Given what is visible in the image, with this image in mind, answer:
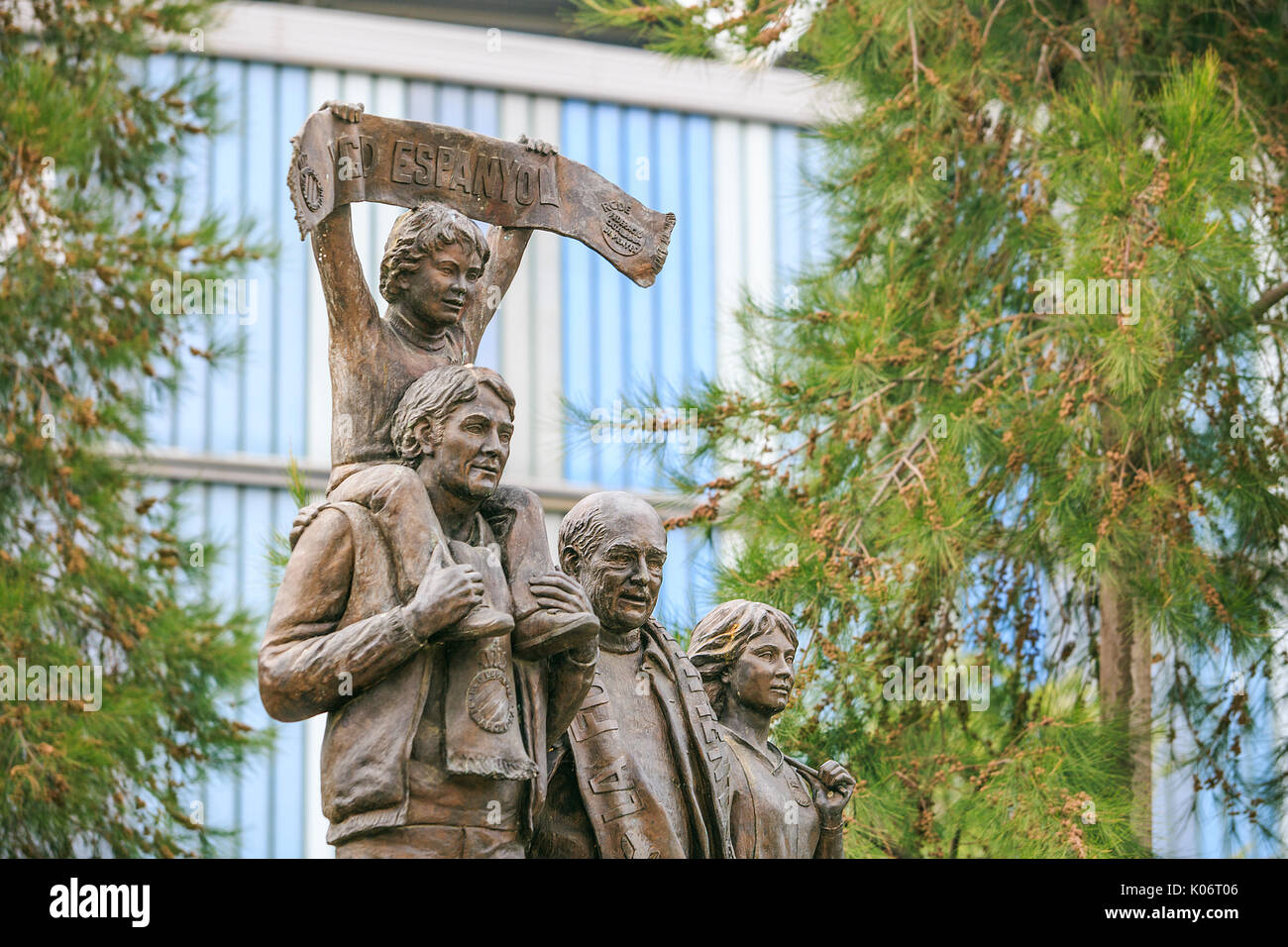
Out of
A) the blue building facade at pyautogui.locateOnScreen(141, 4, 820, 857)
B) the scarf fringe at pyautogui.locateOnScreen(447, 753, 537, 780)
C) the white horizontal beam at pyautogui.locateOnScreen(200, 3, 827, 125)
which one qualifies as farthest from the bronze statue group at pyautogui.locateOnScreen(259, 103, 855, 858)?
the white horizontal beam at pyautogui.locateOnScreen(200, 3, 827, 125)

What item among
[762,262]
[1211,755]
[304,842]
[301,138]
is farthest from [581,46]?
[301,138]

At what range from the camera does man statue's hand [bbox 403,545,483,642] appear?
4406 millimetres

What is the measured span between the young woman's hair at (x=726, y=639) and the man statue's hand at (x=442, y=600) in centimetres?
121

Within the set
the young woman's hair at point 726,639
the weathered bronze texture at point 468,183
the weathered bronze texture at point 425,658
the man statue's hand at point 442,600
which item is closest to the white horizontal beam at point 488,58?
the weathered bronze texture at point 468,183

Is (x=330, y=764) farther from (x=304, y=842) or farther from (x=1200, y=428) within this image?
(x=304, y=842)

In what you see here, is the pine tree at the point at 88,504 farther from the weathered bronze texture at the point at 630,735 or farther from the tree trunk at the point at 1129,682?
the weathered bronze texture at the point at 630,735

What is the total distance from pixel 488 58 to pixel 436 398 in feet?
40.3

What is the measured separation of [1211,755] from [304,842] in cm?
761

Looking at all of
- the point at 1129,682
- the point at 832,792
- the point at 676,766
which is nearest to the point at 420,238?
the point at 676,766

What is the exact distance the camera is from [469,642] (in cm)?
456

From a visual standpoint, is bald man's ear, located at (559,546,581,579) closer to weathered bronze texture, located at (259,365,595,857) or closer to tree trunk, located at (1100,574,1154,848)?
weathered bronze texture, located at (259,365,595,857)

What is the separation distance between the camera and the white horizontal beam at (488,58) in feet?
53.4

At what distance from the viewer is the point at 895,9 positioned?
1010cm

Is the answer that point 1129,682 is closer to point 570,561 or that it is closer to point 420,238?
point 570,561
